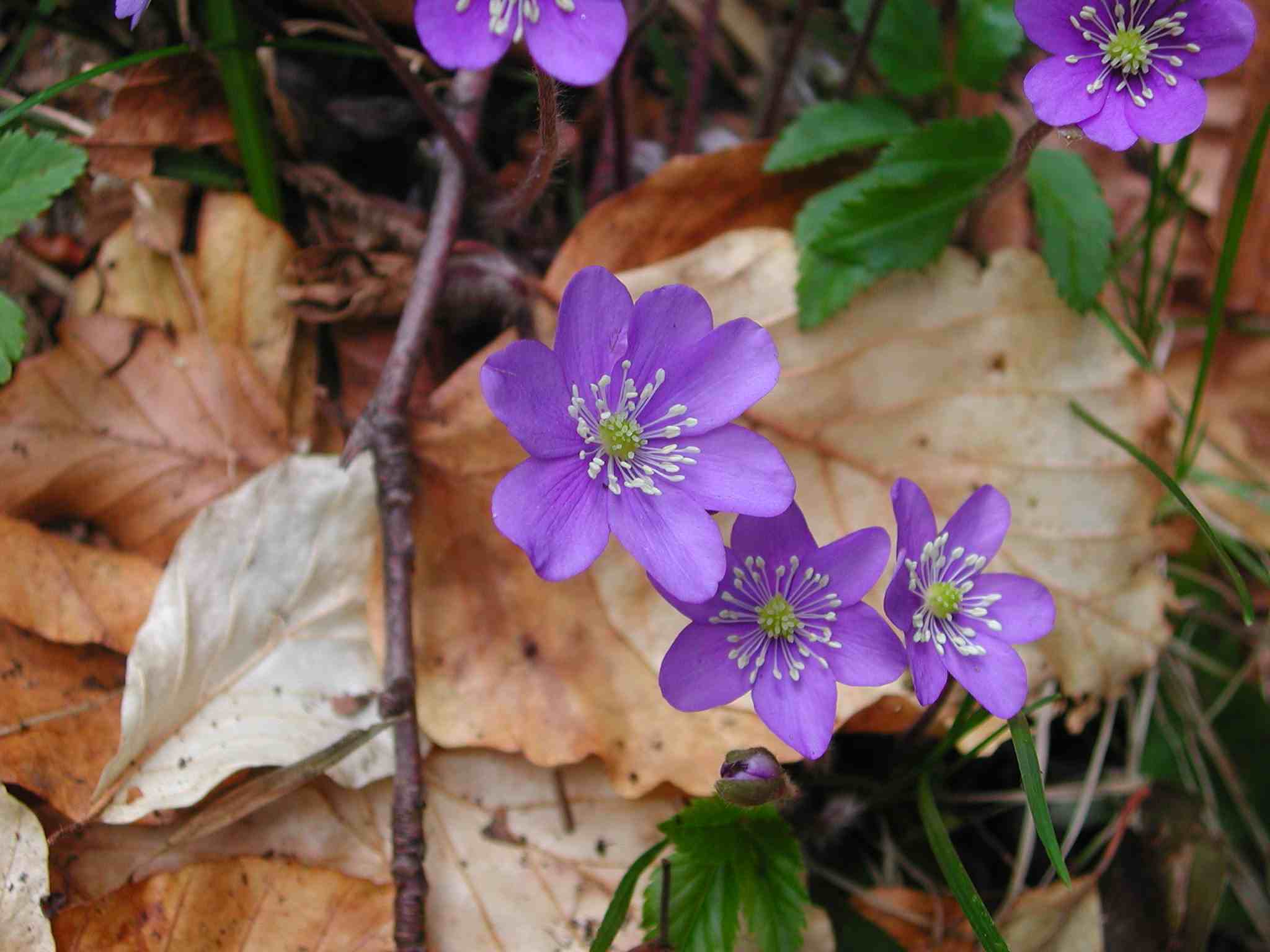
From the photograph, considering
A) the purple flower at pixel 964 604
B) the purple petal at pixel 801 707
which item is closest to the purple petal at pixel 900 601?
the purple flower at pixel 964 604

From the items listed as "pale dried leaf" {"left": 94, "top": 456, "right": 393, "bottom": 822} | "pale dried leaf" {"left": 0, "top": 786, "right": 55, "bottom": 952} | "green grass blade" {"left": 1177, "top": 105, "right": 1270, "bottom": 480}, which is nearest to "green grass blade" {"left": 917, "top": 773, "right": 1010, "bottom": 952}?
"pale dried leaf" {"left": 94, "top": 456, "right": 393, "bottom": 822}

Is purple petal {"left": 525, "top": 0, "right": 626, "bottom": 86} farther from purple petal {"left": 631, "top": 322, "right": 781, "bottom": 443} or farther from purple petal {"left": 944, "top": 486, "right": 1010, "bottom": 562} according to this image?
purple petal {"left": 944, "top": 486, "right": 1010, "bottom": 562}

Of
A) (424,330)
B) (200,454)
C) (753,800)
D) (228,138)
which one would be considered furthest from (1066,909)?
(228,138)

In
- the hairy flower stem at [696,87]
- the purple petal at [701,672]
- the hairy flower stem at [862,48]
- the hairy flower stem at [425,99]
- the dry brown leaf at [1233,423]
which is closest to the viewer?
the purple petal at [701,672]

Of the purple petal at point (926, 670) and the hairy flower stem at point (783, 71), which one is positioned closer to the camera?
the purple petal at point (926, 670)

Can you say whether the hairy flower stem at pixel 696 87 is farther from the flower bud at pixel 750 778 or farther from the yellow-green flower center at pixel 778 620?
the flower bud at pixel 750 778

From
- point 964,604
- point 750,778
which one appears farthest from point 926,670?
point 750,778

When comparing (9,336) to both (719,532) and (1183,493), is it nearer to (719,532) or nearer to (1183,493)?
(719,532)
